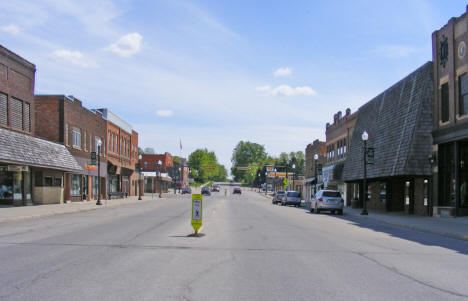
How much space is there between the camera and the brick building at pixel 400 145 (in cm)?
2711

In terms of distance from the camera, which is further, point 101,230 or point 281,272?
point 101,230

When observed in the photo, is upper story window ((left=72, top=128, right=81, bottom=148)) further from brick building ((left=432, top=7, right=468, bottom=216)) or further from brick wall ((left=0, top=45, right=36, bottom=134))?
brick building ((left=432, top=7, right=468, bottom=216))

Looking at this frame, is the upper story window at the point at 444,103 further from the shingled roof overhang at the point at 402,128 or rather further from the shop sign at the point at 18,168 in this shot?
the shop sign at the point at 18,168

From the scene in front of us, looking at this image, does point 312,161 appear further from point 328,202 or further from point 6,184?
point 6,184

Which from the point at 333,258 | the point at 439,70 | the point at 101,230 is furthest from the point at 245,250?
the point at 439,70

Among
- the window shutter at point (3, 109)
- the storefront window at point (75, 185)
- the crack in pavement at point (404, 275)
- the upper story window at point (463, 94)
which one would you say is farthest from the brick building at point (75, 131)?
the crack in pavement at point (404, 275)

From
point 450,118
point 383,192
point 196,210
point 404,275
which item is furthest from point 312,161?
point 404,275

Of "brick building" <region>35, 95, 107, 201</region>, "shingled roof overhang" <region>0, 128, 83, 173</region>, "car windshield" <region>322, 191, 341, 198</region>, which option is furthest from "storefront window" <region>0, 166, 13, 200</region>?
"car windshield" <region>322, 191, 341, 198</region>

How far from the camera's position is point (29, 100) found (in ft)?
107

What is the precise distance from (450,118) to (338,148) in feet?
80.3

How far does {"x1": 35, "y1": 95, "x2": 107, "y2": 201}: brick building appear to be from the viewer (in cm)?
3788

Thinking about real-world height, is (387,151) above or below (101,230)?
above

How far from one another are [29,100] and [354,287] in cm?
3067

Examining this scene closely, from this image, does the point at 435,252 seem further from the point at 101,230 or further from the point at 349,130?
the point at 349,130
